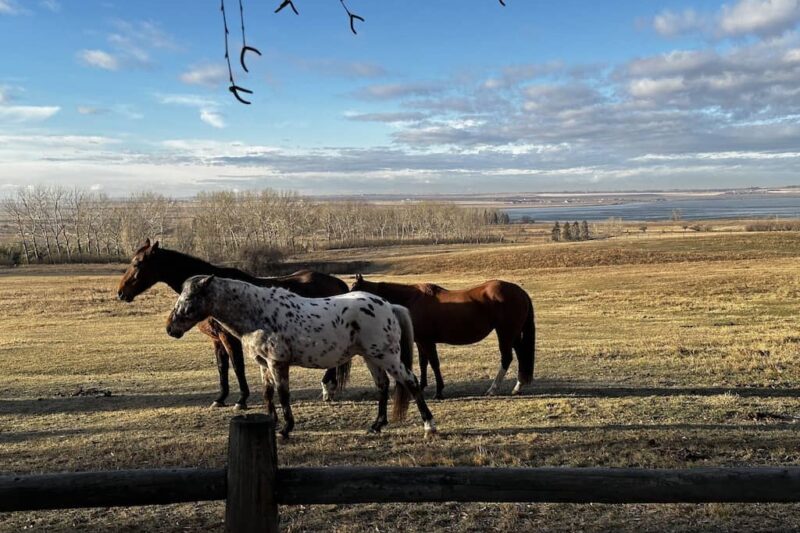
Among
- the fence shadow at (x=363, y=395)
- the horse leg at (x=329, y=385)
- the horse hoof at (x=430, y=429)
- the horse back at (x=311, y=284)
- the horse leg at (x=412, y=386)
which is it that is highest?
the horse back at (x=311, y=284)

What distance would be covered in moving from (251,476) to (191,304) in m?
4.18

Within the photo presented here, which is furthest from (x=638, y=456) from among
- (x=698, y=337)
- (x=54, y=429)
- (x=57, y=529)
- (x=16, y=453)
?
(x=698, y=337)

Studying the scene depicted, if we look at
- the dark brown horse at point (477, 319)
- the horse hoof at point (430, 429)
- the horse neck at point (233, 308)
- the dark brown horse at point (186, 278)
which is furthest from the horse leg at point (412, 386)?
the dark brown horse at point (477, 319)

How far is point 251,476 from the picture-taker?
9.98 ft

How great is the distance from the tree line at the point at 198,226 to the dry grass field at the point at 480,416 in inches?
2005

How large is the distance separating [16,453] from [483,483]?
21.5 ft

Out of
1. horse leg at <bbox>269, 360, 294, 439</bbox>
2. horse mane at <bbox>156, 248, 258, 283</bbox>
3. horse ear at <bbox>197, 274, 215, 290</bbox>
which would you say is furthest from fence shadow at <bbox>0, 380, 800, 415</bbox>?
horse ear at <bbox>197, 274, 215, 290</bbox>

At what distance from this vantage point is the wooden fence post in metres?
3.03

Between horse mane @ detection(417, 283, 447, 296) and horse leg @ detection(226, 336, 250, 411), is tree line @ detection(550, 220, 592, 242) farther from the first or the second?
horse leg @ detection(226, 336, 250, 411)

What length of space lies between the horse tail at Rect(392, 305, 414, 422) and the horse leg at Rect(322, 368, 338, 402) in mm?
2385

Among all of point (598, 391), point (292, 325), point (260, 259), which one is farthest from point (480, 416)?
point (260, 259)

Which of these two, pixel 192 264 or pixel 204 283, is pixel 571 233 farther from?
pixel 204 283

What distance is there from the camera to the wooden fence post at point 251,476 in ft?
9.95

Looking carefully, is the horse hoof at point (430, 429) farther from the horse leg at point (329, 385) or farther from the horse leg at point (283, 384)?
the horse leg at point (329, 385)
